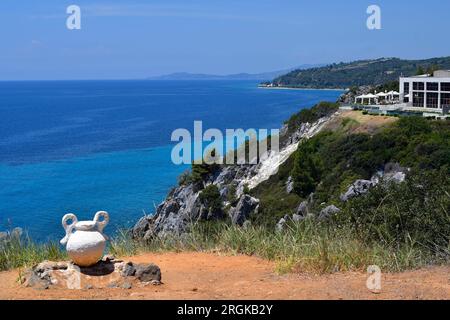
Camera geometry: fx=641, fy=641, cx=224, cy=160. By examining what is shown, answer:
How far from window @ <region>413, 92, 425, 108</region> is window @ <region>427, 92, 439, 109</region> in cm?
72

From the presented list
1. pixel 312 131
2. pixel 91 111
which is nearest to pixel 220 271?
pixel 312 131

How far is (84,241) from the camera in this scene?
8398mm

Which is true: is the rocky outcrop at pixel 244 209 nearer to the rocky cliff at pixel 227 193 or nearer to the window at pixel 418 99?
the rocky cliff at pixel 227 193

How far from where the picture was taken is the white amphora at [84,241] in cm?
838

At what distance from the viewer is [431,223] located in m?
10.9

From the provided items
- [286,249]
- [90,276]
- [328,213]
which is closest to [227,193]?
[328,213]

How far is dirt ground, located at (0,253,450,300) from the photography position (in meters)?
7.48

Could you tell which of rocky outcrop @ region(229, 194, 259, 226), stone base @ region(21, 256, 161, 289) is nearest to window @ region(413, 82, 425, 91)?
rocky outcrop @ region(229, 194, 259, 226)

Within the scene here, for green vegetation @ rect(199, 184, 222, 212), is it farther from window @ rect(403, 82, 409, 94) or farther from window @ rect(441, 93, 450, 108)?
window @ rect(403, 82, 409, 94)

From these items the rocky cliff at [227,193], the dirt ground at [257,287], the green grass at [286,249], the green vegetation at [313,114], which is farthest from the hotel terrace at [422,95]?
the dirt ground at [257,287]

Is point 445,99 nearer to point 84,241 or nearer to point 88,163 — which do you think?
point 88,163

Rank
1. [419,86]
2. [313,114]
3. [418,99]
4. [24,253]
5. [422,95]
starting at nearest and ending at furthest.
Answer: [24,253]
[313,114]
[422,95]
[419,86]
[418,99]

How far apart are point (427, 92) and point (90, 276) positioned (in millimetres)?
49022

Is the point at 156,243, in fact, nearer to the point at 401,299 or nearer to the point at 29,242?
the point at 29,242
